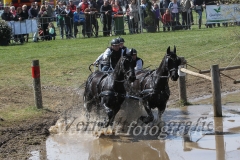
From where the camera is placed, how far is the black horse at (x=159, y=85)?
11641 mm

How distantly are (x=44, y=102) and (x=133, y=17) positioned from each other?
44.1 feet

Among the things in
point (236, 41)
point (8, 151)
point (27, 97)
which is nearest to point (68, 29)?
point (236, 41)

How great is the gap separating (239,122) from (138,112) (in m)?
2.25

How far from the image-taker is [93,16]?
27547mm

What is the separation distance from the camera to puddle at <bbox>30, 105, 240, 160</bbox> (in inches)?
409

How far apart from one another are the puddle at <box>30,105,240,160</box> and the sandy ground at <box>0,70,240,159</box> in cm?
36

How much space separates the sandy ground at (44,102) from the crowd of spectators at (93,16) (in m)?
9.47

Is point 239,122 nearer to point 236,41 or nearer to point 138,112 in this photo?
point 138,112

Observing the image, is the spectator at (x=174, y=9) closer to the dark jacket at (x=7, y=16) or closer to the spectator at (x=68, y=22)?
the spectator at (x=68, y=22)

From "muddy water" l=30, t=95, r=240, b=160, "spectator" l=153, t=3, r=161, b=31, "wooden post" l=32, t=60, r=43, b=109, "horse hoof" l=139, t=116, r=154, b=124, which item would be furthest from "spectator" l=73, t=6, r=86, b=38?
"horse hoof" l=139, t=116, r=154, b=124

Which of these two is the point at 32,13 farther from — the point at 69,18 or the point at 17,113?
the point at 17,113

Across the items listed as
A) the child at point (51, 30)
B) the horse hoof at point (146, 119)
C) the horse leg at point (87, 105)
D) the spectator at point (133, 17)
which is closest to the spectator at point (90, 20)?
the child at point (51, 30)

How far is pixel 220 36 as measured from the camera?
25.8m

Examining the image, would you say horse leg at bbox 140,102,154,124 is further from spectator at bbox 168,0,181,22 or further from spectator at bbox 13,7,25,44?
spectator at bbox 168,0,181,22
